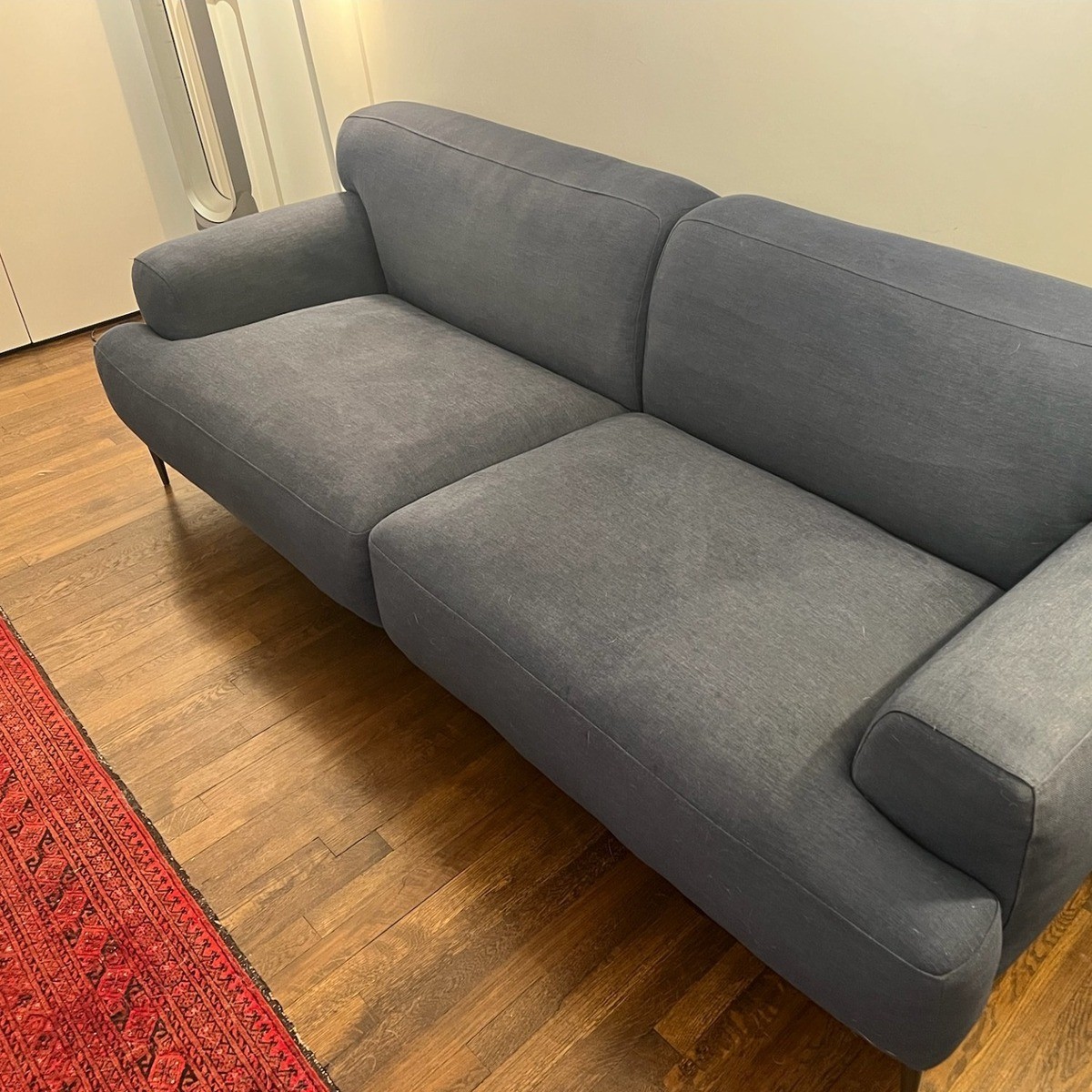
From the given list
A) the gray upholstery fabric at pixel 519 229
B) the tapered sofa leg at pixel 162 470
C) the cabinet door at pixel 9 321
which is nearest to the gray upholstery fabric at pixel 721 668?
the gray upholstery fabric at pixel 519 229

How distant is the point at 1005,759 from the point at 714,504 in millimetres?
686

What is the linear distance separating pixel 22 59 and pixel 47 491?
141 centimetres

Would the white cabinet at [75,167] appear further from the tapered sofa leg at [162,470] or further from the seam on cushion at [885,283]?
the seam on cushion at [885,283]

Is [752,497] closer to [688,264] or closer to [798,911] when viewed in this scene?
[688,264]

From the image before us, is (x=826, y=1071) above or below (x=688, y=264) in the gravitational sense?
below

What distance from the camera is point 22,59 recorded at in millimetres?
3027

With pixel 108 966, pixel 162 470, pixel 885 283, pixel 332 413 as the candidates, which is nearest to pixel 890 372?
pixel 885 283

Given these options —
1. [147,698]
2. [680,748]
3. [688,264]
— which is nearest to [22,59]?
[147,698]

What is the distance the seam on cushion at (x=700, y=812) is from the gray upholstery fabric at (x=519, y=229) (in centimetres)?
62

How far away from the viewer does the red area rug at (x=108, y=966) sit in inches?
52.3

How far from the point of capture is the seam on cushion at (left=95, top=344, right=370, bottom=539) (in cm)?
166

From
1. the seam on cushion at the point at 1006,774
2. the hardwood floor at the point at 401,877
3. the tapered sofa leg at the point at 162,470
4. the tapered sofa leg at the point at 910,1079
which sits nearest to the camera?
the seam on cushion at the point at 1006,774

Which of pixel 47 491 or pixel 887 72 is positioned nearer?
pixel 887 72

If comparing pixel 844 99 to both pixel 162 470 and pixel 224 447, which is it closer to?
pixel 224 447
